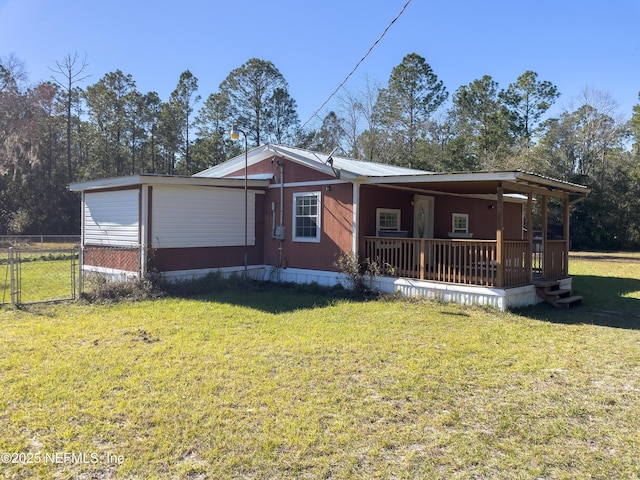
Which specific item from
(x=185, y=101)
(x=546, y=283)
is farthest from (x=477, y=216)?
(x=185, y=101)

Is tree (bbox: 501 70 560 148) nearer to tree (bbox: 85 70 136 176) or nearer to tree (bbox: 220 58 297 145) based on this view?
tree (bbox: 220 58 297 145)

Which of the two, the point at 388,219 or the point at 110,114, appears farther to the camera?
the point at 110,114

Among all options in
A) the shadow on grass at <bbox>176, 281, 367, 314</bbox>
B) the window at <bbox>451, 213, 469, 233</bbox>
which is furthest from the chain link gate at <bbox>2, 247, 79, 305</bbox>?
the window at <bbox>451, 213, 469, 233</bbox>

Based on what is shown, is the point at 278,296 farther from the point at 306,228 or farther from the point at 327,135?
the point at 327,135

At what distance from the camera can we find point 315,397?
4176 millimetres

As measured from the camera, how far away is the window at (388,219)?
35.5ft

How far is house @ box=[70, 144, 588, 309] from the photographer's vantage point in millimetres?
9008

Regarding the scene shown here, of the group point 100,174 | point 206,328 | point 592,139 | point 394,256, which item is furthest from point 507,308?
point 100,174

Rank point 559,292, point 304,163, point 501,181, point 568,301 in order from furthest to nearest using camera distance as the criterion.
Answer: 1. point 304,163
2. point 559,292
3. point 568,301
4. point 501,181

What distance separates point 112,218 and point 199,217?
6.94ft

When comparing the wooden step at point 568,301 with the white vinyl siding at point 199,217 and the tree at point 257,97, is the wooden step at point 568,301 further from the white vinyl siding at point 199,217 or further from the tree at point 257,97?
the tree at point 257,97

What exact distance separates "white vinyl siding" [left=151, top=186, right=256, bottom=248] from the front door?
14.1ft

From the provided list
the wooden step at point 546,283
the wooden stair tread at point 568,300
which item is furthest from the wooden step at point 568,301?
the wooden step at point 546,283

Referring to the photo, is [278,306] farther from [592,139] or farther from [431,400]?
[592,139]
